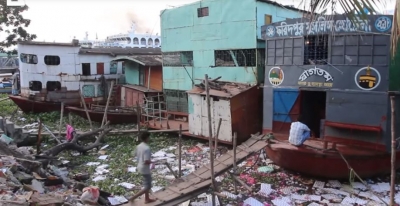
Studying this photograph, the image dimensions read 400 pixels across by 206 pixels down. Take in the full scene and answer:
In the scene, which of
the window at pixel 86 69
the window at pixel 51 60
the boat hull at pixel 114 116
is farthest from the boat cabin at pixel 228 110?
the window at pixel 51 60

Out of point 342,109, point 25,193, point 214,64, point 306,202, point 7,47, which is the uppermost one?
point 7,47

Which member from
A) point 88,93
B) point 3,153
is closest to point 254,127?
point 3,153

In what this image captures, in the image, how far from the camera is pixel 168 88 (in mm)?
16844

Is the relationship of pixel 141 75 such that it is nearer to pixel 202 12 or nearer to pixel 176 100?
pixel 176 100

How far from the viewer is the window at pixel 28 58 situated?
1928cm

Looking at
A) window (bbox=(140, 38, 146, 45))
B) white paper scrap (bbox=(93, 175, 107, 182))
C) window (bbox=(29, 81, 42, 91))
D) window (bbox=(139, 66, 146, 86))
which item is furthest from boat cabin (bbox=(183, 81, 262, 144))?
window (bbox=(140, 38, 146, 45))

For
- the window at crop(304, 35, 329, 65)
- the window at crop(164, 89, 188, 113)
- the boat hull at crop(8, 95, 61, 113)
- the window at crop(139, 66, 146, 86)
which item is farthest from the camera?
the window at crop(139, 66, 146, 86)

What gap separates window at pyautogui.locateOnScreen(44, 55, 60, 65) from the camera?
65.1ft

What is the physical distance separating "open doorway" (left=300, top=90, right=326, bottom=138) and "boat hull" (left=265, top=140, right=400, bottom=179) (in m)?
1.98

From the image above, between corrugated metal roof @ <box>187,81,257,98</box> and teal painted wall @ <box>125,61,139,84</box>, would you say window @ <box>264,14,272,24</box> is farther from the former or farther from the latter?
teal painted wall @ <box>125,61,139,84</box>

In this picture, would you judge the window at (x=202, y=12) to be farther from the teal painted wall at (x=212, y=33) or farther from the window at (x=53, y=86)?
the window at (x=53, y=86)

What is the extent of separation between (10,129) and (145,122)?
547cm

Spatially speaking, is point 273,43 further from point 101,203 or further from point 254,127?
point 101,203

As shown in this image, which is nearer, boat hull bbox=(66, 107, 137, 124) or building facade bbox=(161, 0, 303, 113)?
building facade bbox=(161, 0, 303, 113)
